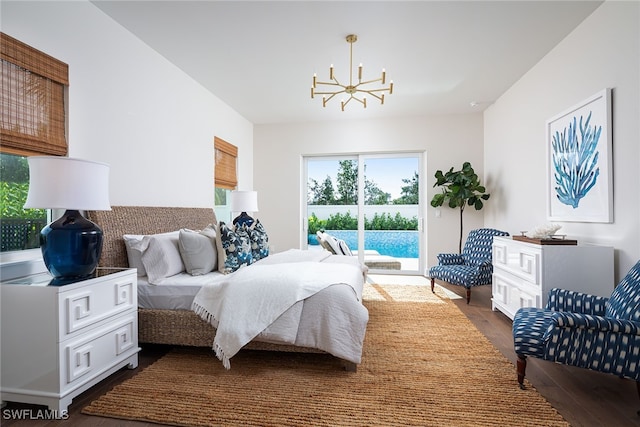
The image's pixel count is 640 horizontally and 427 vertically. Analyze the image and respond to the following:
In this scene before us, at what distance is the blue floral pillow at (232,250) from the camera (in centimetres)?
278

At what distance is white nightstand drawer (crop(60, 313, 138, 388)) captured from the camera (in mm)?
1716

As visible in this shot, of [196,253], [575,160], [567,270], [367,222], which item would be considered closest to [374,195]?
[367,222]

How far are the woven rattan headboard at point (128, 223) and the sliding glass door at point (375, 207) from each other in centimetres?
278

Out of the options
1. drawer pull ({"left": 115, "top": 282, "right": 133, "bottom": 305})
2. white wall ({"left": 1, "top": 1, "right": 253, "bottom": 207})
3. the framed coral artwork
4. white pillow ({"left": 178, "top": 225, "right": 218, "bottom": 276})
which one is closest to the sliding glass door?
white wall ({"left": 1, "top": 1, "right": 253, "bottom": 207})

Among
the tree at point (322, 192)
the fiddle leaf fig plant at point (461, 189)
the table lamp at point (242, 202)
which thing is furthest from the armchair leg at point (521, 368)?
the tree at point (322, 192)

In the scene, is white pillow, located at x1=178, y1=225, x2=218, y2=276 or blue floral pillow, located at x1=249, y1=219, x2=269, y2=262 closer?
white pillow, located at x1=178, y1=225, x2=218, y2=276

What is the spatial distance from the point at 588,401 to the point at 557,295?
0.71 metres

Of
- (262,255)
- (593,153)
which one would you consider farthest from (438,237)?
(262,255)

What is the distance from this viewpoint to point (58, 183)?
1742mm

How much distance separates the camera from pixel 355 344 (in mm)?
2125

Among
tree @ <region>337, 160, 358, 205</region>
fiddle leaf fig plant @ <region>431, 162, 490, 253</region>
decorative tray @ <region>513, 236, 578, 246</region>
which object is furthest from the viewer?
tree @ <region>337, 160, 358, 205</region>

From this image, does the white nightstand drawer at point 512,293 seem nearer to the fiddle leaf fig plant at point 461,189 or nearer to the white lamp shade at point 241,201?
the fiddle leaf fig plant at point 461,189

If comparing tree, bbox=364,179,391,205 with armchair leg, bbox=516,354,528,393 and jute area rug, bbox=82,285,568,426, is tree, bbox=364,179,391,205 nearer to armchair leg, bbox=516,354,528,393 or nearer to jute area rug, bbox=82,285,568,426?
jute area rug, bbox=82,285,568,426

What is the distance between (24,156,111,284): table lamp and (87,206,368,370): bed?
597mm
